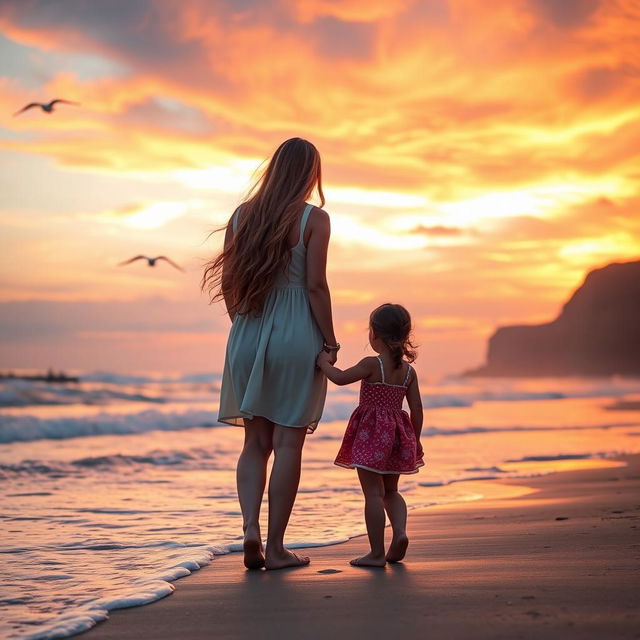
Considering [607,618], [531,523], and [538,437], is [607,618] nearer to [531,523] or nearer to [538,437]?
[531,523]

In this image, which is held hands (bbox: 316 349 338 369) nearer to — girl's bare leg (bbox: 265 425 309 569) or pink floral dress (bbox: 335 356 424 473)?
pink floral dress (bbox: 335 356 424 473)

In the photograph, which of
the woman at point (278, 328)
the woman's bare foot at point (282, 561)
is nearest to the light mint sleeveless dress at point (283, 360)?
the woman at point (278, 328)

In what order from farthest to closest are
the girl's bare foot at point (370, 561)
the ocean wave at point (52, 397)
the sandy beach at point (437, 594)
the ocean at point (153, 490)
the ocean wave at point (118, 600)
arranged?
1. the ocean wave at point (52, 397)
2. the girl's bare foot at point (370, 561)
3. the ocean at point (153, 490)
4. the ocean wave at point (118, 600)
5. the sandy beach at point (437, 594)

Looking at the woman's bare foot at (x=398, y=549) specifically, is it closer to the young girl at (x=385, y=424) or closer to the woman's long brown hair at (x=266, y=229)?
the young girl at (x=385, y=424)

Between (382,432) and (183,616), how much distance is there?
1.44 meters

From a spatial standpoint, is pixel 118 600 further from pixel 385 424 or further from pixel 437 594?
pixel 385 424

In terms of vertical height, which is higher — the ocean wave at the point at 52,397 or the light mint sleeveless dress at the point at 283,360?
the light mint sleeveless dress at the point at 283,360

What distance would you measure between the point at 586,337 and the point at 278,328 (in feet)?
387

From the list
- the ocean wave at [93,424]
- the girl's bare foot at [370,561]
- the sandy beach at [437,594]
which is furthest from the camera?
the ocean wave at [93,424]

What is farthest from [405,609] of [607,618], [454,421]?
[454,421]

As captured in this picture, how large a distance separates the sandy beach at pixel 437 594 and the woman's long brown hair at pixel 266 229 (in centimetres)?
134

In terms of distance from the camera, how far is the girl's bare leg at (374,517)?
3939mm

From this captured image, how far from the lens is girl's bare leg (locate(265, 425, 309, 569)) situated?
400 centimetres

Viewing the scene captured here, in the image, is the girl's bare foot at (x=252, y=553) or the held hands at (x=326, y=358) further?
the held hands at (x=326, y=358)
